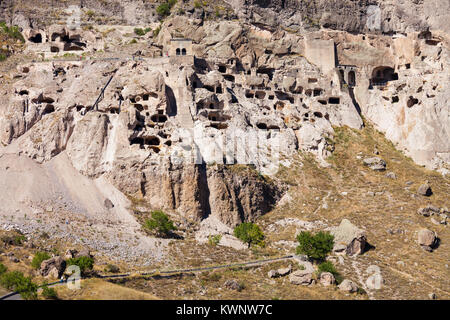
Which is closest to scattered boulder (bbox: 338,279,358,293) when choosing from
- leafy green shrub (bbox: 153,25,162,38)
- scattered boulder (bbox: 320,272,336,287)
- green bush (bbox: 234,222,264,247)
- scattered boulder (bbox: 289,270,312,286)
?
scattered boulder (bbox: 320,272,336,287)

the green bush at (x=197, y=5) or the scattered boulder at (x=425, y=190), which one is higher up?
the green bush at (x=197, y=5)

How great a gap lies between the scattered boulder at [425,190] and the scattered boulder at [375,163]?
190 inches

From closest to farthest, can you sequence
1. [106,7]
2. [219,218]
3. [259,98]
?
[219,218]
[259,98]
[106,7]

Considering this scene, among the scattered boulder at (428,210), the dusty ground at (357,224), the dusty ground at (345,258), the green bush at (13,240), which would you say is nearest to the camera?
the dusty ground at (345,258)

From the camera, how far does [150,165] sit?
4412 cm

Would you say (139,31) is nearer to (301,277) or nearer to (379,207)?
(379,207)

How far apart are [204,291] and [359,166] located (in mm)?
24021

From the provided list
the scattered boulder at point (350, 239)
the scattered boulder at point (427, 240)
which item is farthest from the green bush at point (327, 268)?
the scattered boulder at point (427, 240)

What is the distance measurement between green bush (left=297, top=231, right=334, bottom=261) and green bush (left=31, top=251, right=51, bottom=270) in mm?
17734

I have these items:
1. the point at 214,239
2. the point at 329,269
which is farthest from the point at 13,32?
the point at 329,269

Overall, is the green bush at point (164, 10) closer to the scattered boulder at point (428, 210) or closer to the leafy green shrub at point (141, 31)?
the leafy green shrub at point (141, 31)

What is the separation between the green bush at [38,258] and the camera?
3162cm

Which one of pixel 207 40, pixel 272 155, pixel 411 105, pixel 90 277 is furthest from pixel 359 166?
pixel 90 277

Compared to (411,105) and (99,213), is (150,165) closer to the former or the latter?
(99,213)
